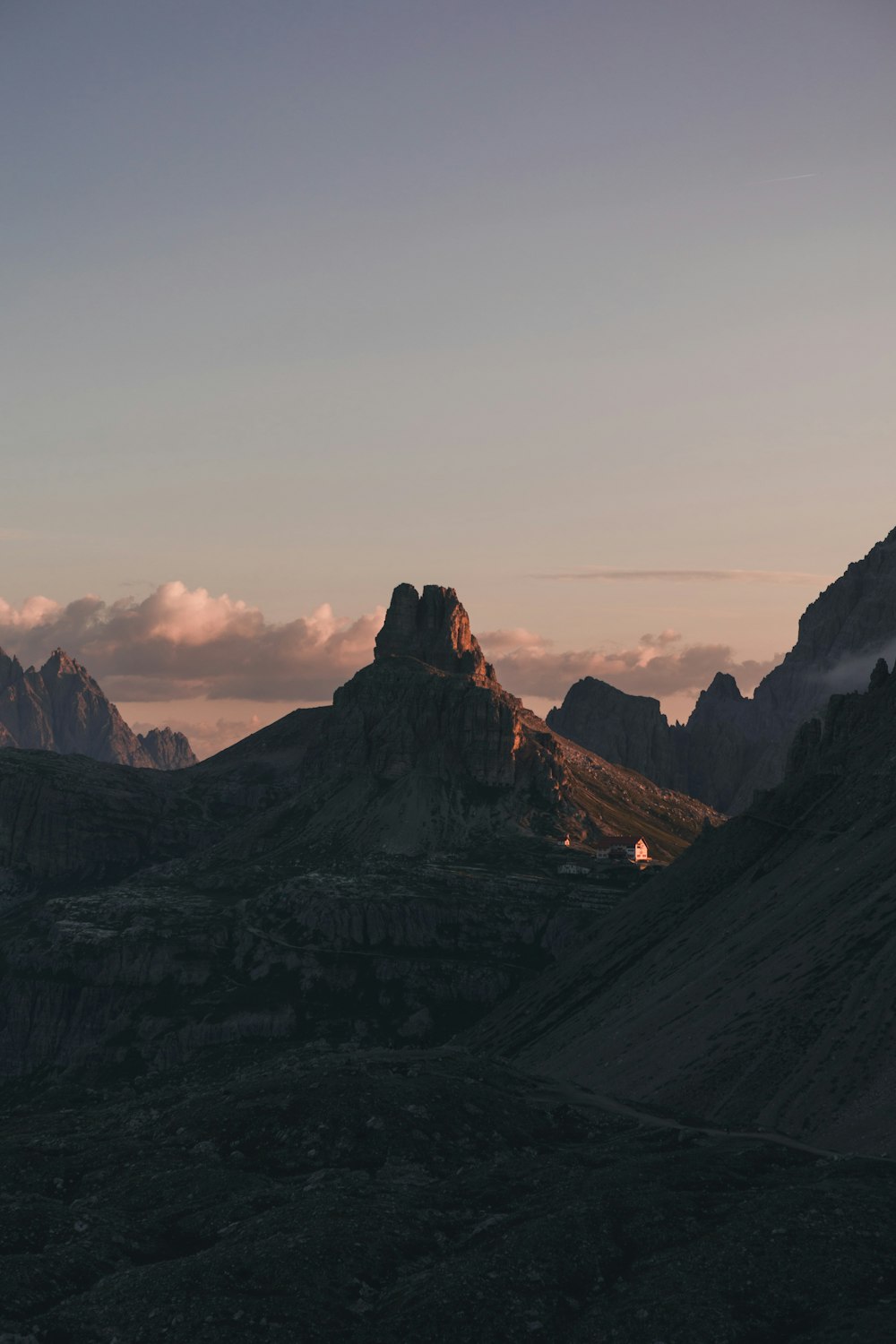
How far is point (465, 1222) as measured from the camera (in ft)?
333

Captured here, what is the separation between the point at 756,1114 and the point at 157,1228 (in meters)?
68.3

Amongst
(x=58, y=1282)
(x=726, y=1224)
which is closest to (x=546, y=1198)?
(x=726, y=1224)

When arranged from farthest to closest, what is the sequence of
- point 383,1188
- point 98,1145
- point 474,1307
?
point 98,1145 < point 383,1188 < point 474,1307

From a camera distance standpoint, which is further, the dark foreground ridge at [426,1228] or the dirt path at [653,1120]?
the dirt path at [653,1120]

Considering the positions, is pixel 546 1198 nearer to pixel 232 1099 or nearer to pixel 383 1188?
pixel 383 1188

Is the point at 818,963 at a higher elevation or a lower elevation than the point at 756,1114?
higher

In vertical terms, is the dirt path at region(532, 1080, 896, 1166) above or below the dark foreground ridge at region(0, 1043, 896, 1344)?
below

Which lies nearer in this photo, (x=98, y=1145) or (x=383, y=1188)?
(x=383, y=1188)

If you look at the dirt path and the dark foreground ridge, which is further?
the dirt path

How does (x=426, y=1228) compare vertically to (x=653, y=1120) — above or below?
above

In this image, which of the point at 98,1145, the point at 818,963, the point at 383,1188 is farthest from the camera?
the point at 818,963

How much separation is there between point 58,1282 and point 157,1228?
14.6 metres

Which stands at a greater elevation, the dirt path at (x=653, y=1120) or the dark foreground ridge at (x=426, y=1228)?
the dark foreground ridge at (x=426, y=1228)

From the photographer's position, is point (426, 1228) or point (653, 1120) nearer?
point (426, 1228)
